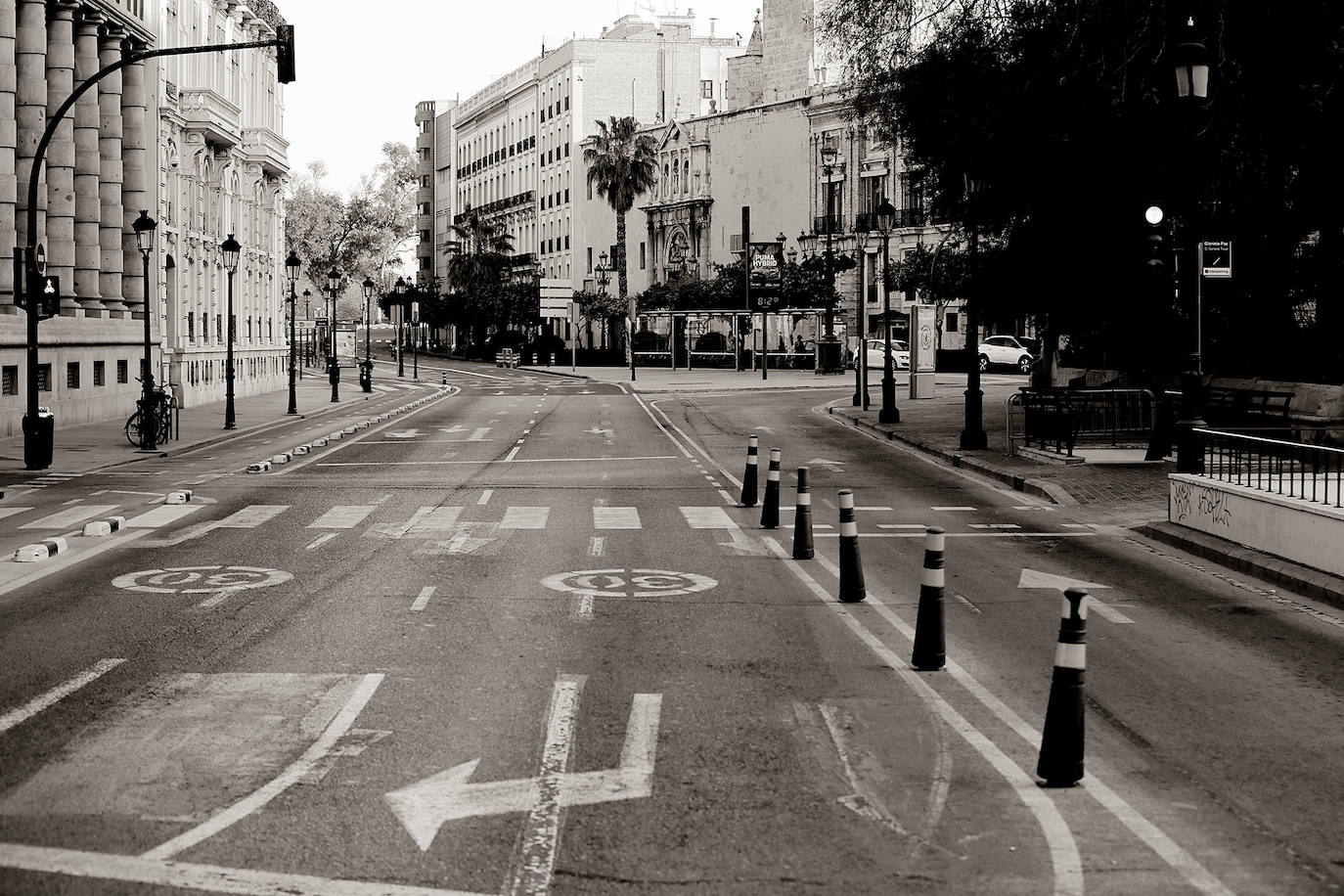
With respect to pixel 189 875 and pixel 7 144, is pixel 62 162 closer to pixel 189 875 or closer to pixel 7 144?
pixel 7 144

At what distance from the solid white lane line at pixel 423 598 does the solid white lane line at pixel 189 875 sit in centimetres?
664

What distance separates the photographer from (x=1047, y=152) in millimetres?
30203

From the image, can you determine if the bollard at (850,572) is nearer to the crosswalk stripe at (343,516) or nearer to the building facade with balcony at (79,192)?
the crosswalk stripe at (343,516)

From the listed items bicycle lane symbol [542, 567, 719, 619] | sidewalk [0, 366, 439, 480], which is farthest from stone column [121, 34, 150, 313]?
bicycle lane symbol [542, 567, 719, 619]

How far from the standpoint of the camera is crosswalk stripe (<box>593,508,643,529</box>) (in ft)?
64.2

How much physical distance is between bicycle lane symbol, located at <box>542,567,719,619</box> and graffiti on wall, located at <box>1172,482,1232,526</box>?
19.1 feet

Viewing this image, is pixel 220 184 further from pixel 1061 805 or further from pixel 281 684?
pixel 1061 805

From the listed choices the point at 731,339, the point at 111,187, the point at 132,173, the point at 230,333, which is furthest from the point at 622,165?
the point at 230,333

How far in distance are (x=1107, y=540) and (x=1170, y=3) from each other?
9.15 metres

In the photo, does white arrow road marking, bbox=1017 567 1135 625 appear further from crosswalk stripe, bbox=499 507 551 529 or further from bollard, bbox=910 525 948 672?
crosswalk stripe, bbox=499 507 551 529

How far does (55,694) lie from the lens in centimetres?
993

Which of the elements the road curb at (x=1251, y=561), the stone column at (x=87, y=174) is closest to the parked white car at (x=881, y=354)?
the stone column at (x=87, y=174)

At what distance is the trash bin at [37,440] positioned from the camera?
2750 centimetres

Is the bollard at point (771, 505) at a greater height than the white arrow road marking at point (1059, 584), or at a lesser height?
greater
